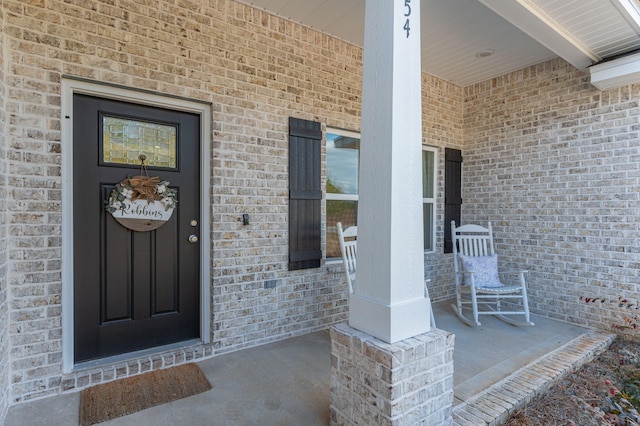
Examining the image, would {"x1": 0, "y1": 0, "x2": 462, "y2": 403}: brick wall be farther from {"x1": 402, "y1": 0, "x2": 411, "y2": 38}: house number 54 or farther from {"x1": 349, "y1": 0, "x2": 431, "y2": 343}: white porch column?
{"x1": 402, "y1": 0, "x2": 411, "y2": 38}: house number 54

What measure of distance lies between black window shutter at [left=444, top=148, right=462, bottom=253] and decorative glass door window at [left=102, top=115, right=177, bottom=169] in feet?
11.8

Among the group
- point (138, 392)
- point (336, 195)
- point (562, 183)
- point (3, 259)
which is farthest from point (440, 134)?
point (3, 259)

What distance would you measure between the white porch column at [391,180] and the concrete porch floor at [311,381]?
2.64 ft

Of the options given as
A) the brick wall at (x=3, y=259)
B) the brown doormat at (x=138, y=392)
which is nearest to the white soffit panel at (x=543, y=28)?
the brick wall at (x=3, y=259)

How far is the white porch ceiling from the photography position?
2.58m

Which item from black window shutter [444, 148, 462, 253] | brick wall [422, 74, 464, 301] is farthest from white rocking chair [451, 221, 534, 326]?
black window shutter [444, 148, 462, 253]

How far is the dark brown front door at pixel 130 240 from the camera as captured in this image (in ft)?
8.00

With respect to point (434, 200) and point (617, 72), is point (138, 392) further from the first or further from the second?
point (617, 72)

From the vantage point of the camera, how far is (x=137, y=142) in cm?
263

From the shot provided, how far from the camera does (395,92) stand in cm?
165

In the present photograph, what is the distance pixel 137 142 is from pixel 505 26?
353 cm

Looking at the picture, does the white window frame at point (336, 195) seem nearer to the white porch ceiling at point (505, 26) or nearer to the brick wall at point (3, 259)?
the white porch ceiling at point (505, 26)

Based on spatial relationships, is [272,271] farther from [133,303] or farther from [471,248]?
[471,248]

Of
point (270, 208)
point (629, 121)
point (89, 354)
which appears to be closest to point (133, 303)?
point (89, 354)
